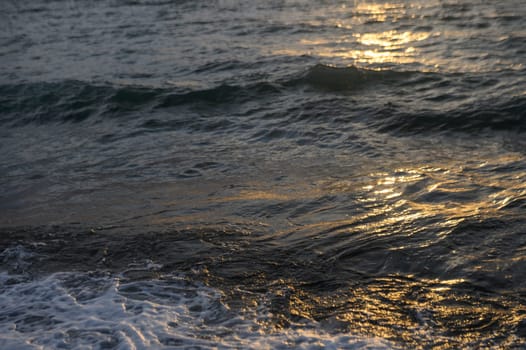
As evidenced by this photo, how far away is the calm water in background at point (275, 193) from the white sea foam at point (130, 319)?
1 centimetres

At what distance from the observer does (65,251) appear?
5.42 m

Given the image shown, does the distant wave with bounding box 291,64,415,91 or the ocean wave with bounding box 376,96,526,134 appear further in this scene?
the distant wave with bounding box 291,64,415,91

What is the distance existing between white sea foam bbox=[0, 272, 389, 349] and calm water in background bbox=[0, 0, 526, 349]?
0.6 inches

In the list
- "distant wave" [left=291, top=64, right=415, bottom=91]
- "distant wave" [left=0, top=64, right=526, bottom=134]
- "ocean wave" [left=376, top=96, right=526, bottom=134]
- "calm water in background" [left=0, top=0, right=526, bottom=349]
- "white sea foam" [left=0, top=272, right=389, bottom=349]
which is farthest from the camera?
"distant wave" [left=291, top=64, right=415, bottom=91]

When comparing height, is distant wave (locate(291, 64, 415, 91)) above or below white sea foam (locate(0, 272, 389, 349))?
above

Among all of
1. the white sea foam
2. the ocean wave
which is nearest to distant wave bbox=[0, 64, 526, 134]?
the ocean wave

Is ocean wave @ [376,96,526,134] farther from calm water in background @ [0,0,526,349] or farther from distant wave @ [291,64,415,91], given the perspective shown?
distant wave @ [291,64,415,91]

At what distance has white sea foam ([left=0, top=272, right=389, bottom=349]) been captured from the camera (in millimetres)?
3941

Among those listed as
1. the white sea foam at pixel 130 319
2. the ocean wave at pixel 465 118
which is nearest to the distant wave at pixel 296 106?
the ocean wave at pixel 465 118

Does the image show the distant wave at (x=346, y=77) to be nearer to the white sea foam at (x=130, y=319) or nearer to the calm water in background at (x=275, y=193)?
the calm water in background at (x=275, y=193)

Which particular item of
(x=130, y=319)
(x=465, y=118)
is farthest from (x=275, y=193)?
(x=465, y=118)

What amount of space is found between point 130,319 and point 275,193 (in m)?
2.33

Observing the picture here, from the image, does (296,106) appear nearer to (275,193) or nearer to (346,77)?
(346,77)

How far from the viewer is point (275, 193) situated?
627 cm
